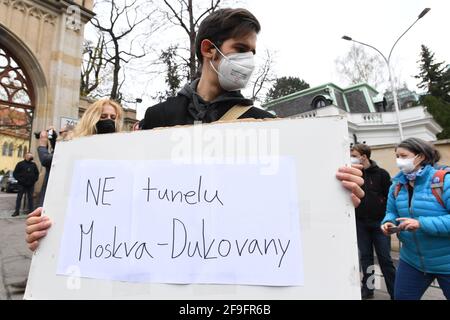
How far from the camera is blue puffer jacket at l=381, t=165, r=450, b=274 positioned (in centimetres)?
226

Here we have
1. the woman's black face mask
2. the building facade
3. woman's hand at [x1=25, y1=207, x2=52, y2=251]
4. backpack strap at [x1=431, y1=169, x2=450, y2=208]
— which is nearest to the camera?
woman's hand at [x1=25, y1=207, x2=52, y2=251]

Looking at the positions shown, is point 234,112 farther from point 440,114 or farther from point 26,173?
point 440,114

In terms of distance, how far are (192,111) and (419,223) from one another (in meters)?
1.87

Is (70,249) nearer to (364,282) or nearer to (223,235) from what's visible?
(223,235)

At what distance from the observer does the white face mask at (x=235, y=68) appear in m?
1.49

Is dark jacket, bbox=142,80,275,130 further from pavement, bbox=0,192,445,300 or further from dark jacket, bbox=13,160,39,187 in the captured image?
dark jacket, bbox=13,160,39,187

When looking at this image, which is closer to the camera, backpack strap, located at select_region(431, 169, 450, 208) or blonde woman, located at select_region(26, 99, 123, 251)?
blonde woman, located at select_region(26, 99, 123, 251)

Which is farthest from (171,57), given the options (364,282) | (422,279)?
(422,279)

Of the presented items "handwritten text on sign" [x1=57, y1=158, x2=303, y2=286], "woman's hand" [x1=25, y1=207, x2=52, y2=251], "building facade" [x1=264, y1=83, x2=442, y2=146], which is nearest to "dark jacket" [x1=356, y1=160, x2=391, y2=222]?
"handwritten text on sign" [x1=57, y1=158, x2=303, y2=286]

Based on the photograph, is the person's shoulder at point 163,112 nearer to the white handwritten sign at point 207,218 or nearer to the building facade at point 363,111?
the white handwritten sign at point 207,218

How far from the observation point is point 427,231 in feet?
7.45

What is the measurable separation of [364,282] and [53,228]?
157 inches

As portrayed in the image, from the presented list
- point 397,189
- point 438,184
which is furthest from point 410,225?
point 397,189

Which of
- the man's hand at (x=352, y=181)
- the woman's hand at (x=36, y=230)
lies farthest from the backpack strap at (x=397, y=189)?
the woman's hand at (x=36, y=230)
